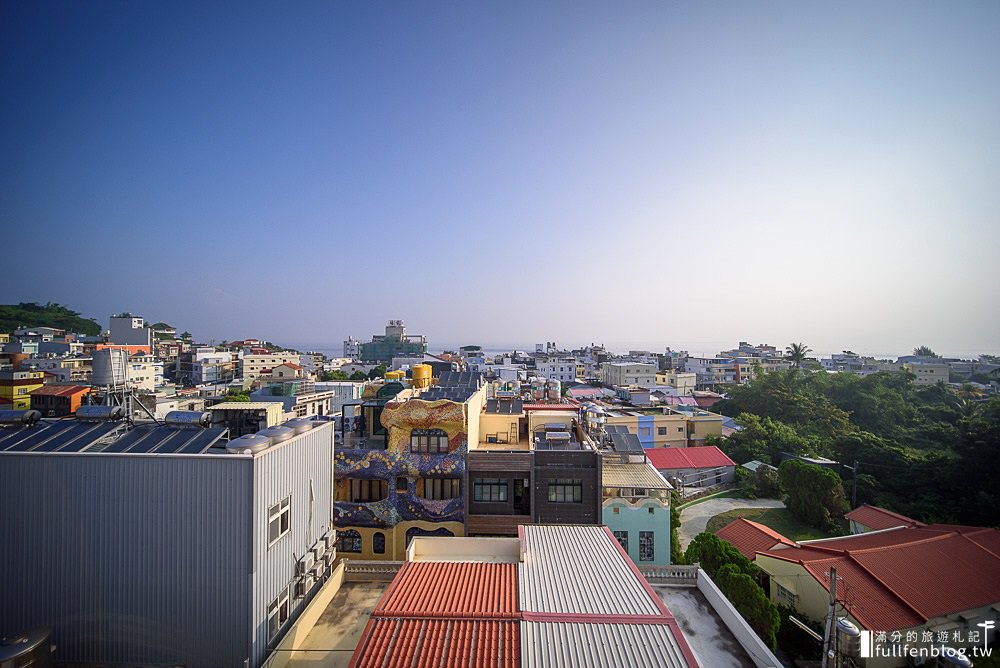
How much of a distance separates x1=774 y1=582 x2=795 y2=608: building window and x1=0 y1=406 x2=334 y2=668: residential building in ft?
59.8

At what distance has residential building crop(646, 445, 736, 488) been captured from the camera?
3391 cm

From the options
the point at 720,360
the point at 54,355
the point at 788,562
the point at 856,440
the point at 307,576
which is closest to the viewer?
the point at 307,576

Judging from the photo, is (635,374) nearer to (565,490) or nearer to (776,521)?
(776,521)

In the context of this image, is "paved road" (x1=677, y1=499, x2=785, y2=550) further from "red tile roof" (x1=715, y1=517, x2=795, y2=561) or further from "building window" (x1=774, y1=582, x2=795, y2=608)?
"building window" (x1=774, y1=582, x2=795, y2=608)

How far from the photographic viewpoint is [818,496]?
2691 centimetres

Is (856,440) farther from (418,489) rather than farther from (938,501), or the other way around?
(418,489)

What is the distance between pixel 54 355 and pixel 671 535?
79.2 meters

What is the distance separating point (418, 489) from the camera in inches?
723

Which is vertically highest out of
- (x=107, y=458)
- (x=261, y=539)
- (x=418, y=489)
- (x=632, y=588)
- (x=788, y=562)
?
(x=107, y=458)

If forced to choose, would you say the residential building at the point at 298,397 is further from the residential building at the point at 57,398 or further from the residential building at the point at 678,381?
the residential building at the point at 678,381

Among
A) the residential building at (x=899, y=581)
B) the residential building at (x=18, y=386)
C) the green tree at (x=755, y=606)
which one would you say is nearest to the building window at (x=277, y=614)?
the green tree at (x=755, y=606)

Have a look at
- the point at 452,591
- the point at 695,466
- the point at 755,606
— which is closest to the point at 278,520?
the point at 452,591

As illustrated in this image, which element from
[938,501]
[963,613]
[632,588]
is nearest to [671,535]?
[963,613]

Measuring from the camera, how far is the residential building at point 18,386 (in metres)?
40.5
